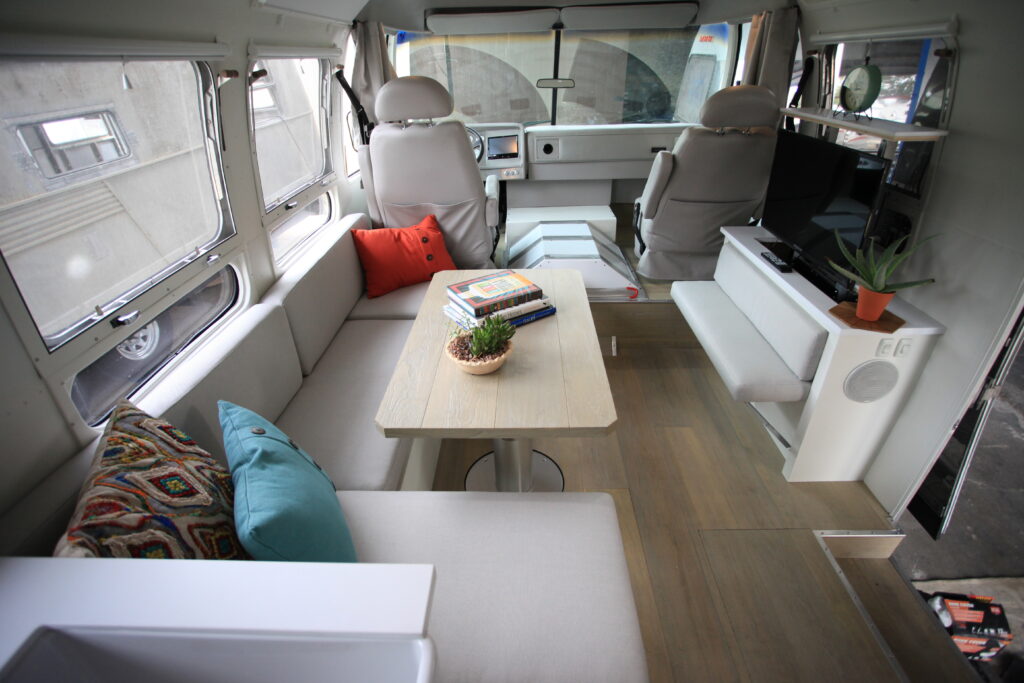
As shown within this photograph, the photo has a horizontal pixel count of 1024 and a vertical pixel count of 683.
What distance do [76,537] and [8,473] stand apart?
1.34 feet

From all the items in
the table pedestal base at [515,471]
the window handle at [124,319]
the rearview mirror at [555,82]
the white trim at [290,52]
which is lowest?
the table pedestal base at [515,471]

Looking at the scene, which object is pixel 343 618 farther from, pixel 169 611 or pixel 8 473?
pixel 8 473

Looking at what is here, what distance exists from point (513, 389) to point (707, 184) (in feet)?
6.71

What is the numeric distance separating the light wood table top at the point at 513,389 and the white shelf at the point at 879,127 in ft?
3.92

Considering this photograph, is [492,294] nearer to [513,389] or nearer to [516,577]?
[513,389]

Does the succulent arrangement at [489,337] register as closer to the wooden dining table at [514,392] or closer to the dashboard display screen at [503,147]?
the wooden dining table at [514,392]

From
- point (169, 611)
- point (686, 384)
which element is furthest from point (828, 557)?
point (169, 611)

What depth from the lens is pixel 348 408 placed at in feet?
6.15

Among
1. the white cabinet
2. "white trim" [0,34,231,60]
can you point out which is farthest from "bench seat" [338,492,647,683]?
"white trim" [0,34,231,60]

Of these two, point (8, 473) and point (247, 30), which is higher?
point (247, 30)

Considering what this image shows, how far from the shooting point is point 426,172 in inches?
116

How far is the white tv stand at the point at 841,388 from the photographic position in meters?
1.77

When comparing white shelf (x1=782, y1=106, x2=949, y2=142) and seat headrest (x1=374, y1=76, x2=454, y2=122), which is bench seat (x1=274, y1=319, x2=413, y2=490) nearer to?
seat headrest (x1=374, y1=76, x2=454, y2=122)

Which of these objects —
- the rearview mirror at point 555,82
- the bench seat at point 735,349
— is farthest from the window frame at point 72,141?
the rearview mirror at point 555,82
